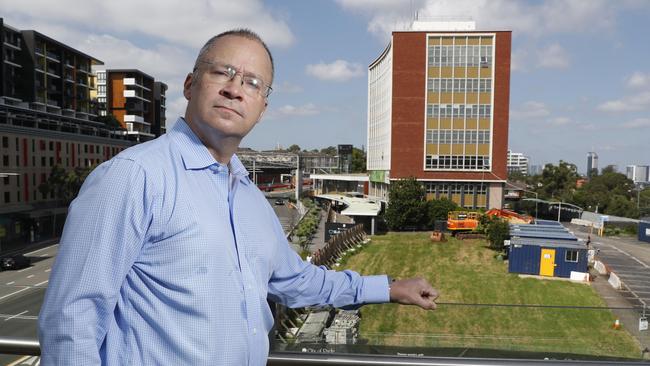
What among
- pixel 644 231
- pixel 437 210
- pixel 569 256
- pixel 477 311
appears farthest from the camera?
pixel 437 210

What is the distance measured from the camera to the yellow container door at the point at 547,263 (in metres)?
27.6

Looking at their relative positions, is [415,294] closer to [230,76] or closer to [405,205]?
[230,76]

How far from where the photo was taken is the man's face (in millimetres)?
1808

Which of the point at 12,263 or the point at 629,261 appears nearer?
the point at 12,263

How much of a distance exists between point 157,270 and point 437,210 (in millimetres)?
44230

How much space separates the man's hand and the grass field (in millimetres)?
356

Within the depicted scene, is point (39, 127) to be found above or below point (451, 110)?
below

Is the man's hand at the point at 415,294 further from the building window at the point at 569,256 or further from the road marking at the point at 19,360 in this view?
the building window at the point at 569,256

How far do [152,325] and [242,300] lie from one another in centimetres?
31

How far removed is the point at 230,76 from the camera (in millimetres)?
1845

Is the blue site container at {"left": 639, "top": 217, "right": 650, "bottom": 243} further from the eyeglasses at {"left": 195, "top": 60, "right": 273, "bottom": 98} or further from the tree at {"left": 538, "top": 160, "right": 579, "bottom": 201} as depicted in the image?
the eyeglasses at {"left": 195, "top": 60, "right": 273, "bottom": 98}

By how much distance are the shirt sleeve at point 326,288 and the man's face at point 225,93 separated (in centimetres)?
72

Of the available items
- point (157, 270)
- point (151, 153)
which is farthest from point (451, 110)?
point (157, 270)

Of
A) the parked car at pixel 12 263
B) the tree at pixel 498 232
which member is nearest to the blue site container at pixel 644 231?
the tree at pixel 498 232
